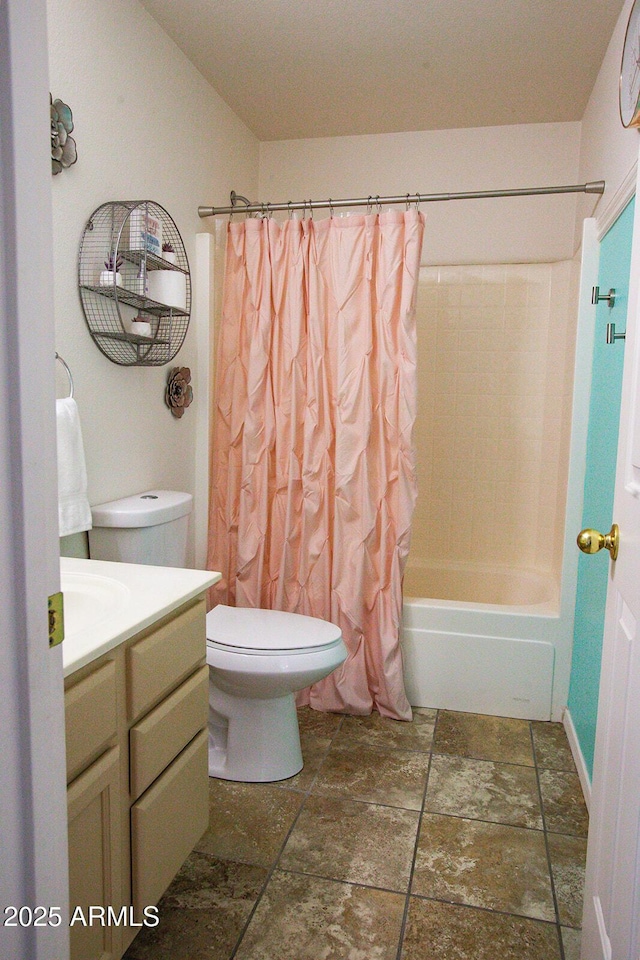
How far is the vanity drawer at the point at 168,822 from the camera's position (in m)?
1.34

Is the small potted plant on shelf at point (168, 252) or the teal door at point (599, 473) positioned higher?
the small potted plant on shelf at point (168, 252)

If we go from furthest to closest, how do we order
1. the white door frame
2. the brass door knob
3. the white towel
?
the white towel, the brass door knob, the white door frame

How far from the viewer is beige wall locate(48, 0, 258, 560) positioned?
1881mm

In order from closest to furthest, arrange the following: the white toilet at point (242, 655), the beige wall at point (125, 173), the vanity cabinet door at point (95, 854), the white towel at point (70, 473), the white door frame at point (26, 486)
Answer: the white door frame at point (26, 486), the vanity cabinet door at point (95, 854), the white towel at point (70, 473), the beige wall at point (125, 173), the white toilet at point (242, 655)

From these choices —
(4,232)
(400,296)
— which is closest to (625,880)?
(4,232)

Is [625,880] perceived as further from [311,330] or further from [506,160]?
[506,160]

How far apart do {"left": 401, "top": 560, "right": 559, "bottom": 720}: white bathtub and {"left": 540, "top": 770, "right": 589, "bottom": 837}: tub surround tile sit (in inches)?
15.6

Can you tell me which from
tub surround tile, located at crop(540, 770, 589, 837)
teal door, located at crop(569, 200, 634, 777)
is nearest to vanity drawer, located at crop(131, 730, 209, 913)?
tub surround tile, located at crop(540, 770, 589, 837)

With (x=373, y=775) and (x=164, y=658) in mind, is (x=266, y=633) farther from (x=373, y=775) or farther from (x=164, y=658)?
(x=164, y=658)

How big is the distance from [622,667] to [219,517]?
1858 mm

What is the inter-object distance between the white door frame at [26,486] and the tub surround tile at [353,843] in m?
1.17

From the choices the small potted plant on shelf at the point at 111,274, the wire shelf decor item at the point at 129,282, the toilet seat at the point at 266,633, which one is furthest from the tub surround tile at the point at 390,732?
the small potted plant on shelf at the point at 111,274

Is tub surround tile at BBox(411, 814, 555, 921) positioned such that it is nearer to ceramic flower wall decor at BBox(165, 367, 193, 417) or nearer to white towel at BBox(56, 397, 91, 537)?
white towel at BBox(56, 397, 91, 537)

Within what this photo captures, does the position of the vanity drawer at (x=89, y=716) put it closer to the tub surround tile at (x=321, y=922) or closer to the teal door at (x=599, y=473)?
the tub surround tile at (x=321, y=922)
